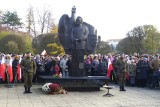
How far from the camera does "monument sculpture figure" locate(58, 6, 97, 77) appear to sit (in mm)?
18516

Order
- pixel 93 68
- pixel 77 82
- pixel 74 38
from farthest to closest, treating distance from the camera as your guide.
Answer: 1. pixel 93 68
2. pixel 74 38
3. pixel 77 82

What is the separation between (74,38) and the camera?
18.5m

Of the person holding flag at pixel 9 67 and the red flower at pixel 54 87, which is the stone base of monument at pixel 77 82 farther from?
the person holding flag at pixel 9 67

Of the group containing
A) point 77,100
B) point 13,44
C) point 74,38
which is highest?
point 13,44

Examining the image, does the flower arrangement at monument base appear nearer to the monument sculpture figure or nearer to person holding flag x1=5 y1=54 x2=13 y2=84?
the monument sculpture figure

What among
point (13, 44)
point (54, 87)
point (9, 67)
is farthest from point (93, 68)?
point (13, 44)

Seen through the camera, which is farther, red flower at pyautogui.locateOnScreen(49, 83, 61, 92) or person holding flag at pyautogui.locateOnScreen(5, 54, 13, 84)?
person holding flag at pyautogui.locateOnScreen(5, 54, 13, 84)

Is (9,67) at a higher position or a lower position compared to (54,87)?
higher

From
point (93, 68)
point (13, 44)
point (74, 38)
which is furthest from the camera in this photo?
point (13, 44)

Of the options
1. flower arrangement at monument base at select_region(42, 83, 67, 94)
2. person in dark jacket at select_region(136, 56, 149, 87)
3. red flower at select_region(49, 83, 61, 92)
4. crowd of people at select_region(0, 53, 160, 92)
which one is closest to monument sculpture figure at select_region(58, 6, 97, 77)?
crowd of people at select_region(0, 53, 160, 92)

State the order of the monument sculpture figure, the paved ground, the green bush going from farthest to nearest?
1. the green bush
2. the monument sculpture figure
3. the paved ground

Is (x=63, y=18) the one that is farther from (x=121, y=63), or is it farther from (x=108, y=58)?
(x=108, y=58)

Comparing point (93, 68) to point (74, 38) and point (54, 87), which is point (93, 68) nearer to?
point (74, 38)

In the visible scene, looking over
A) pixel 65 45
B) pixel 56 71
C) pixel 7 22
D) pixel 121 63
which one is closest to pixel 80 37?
pixel 65 45
